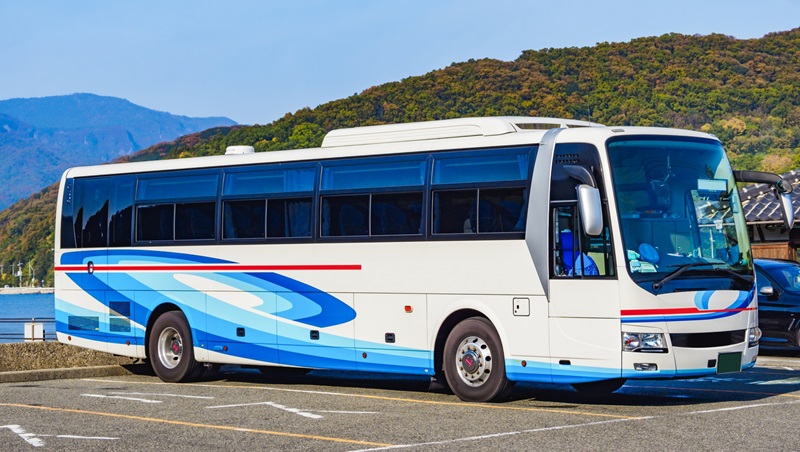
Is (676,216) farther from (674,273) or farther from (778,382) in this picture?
(778,382)

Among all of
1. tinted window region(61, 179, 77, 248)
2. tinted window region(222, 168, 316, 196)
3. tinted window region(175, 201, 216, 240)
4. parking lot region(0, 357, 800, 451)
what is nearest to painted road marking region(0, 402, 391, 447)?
parking lot region(0, 357, 800, 451)

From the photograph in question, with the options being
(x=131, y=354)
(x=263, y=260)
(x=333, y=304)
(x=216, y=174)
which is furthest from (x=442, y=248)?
(x=131, y=354)

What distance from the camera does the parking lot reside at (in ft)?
33.7

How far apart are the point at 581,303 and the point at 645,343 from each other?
824 millimetres

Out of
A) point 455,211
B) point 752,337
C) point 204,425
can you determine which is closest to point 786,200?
point 752,337

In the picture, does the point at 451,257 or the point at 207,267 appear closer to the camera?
the point at 451,257

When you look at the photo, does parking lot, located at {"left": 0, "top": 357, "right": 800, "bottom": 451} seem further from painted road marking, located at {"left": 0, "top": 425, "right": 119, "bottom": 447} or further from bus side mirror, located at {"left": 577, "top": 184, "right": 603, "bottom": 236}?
bus side mirror, located at {"left": 577, "top": 184, "right": 603, "bottom": 236}

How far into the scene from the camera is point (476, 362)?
13.8 m

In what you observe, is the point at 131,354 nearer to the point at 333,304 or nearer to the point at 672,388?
the point at 333,304

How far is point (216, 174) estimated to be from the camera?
17.3 metres

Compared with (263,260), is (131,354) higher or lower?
lower

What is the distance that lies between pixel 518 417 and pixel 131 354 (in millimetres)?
8195

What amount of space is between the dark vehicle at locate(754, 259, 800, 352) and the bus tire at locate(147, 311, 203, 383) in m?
9.77

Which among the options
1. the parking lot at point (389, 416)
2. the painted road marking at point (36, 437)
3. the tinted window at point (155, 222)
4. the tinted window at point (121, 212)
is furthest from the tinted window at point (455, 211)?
the tinted window at point (121, 212)
